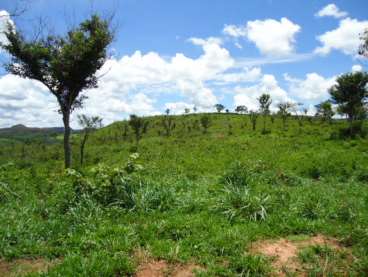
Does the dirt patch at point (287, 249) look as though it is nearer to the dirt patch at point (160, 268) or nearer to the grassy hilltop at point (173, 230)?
the grassy hilltop at point (173, 230)

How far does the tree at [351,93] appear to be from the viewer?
4100 cm

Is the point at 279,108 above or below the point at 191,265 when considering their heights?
above

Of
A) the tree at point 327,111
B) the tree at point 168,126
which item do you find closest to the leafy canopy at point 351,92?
the tree at point 327,111

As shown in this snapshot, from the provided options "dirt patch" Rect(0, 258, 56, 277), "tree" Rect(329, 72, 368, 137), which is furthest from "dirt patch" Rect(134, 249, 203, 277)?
"tree" Rect(329, 72, 368, 137)

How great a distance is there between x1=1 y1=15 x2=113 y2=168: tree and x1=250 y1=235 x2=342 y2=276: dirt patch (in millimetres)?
13073

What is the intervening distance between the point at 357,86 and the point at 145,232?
4082 cm

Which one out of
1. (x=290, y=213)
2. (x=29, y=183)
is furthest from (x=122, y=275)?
(x=29, y=183)

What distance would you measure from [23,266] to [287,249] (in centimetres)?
435

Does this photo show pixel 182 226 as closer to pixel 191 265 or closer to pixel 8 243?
pixel 191 265

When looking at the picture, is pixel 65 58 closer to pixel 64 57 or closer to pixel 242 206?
pixel 64 57

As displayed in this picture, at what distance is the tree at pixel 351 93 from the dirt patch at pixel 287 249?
122 ft

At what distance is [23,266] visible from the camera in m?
5.71

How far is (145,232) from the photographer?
6.74 meters

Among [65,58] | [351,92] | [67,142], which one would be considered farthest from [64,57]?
[351,92]
